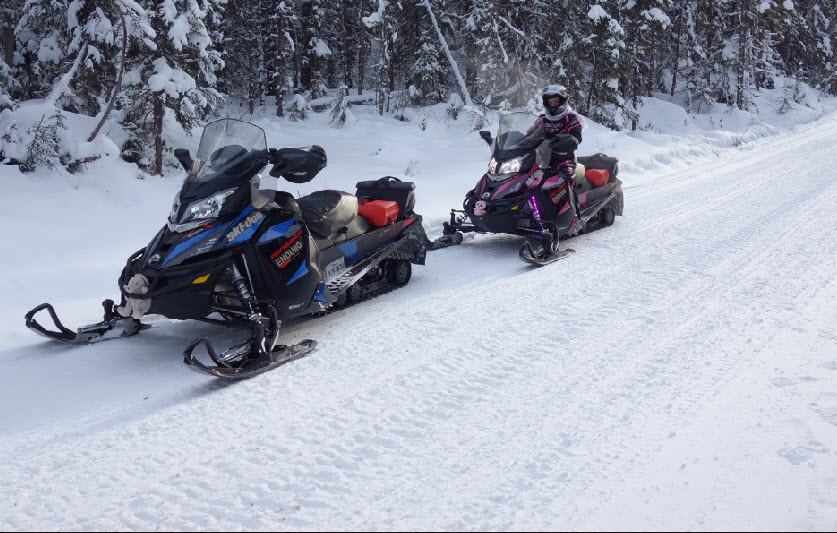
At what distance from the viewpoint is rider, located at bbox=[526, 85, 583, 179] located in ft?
23.0

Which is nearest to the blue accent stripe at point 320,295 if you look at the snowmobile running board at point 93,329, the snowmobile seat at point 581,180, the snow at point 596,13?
the snowmobile running board at point 93,329

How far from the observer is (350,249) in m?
5.38

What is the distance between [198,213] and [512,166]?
3.82 metres

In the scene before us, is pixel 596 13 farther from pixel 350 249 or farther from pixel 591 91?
pixel 350 249

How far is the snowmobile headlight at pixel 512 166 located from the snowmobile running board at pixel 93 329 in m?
4.04

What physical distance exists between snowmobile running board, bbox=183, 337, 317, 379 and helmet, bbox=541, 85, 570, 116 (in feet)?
14.1

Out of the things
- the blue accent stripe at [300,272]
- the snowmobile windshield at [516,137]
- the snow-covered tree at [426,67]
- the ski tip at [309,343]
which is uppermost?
the snow-covered tree at [426,67]

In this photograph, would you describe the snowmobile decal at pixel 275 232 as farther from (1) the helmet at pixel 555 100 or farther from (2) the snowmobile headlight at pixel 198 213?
(1) the helmet at pixel 555 100

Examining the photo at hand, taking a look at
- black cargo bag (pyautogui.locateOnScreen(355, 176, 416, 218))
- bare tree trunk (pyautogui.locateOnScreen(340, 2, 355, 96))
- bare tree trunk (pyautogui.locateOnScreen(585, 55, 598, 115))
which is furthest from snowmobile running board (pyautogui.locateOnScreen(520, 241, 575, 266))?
bare tree trunk (pyautogui.locateOnScreen(340, 2, 355, 96))

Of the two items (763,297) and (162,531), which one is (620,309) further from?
(162,531)

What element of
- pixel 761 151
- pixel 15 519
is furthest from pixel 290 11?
pixel 15 519

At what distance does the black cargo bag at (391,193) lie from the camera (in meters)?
6.18

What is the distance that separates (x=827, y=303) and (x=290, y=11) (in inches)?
697

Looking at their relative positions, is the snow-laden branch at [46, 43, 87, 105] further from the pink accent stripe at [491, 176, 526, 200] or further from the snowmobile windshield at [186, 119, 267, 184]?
the pink accent stripe at [491, 176, 526, 200]
